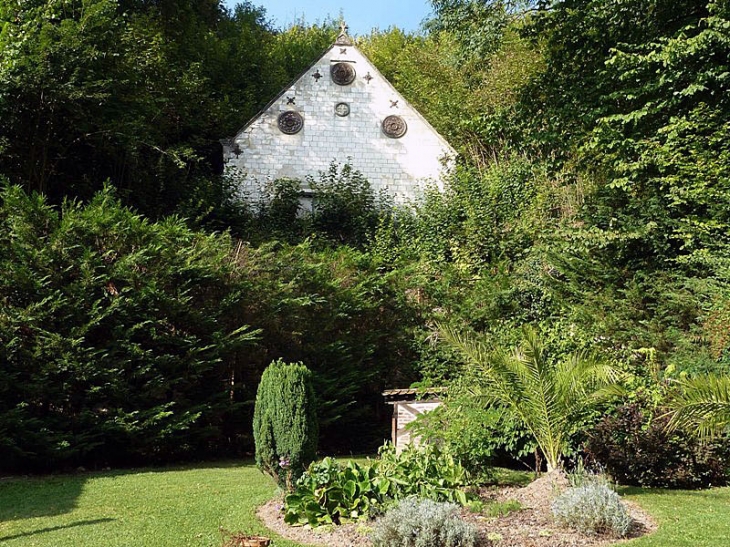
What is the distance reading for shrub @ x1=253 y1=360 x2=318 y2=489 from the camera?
745 cm

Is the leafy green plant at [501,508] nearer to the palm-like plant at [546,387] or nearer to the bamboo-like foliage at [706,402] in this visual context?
the palm-like plant at [546,387]

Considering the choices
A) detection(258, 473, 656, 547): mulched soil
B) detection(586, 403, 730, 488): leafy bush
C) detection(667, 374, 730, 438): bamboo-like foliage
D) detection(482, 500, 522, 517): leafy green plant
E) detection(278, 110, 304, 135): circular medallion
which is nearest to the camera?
detection(667, 374, 730, 438): bamboo-like foliage

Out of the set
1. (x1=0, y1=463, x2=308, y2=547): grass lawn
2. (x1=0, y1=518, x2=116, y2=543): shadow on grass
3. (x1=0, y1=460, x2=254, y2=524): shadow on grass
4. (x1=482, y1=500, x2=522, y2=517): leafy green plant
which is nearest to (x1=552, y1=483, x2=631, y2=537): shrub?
(x1=482, y1=500, x2=522, y2=517): leafy green plant

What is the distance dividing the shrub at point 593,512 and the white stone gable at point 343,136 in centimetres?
1501

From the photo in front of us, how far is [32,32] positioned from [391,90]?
11129 millimetres

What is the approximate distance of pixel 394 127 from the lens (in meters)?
21.6

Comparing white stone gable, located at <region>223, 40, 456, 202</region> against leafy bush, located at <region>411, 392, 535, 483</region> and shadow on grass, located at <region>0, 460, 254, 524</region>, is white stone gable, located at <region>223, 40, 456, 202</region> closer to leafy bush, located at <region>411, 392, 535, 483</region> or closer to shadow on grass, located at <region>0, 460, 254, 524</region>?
shadow on grass, located at <region>0, 460, 254, 524</region>

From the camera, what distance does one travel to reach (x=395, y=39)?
32281 millimetres

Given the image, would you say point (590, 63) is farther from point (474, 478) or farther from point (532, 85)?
point (474, 478)

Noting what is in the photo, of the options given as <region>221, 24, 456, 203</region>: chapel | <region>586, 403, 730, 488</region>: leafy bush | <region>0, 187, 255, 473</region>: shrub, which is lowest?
<region>586, 403, 730, 488</region>: leafy bush

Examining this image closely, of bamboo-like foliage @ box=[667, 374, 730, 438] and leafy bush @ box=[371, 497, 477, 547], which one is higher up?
bamboo-like foliage @ box=[667, 374, 730, 438]

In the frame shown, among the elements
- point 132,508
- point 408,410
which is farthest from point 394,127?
point 132,508

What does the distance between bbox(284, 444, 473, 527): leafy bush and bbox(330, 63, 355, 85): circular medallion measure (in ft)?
52.9

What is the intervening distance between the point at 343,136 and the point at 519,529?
54.1 ft
